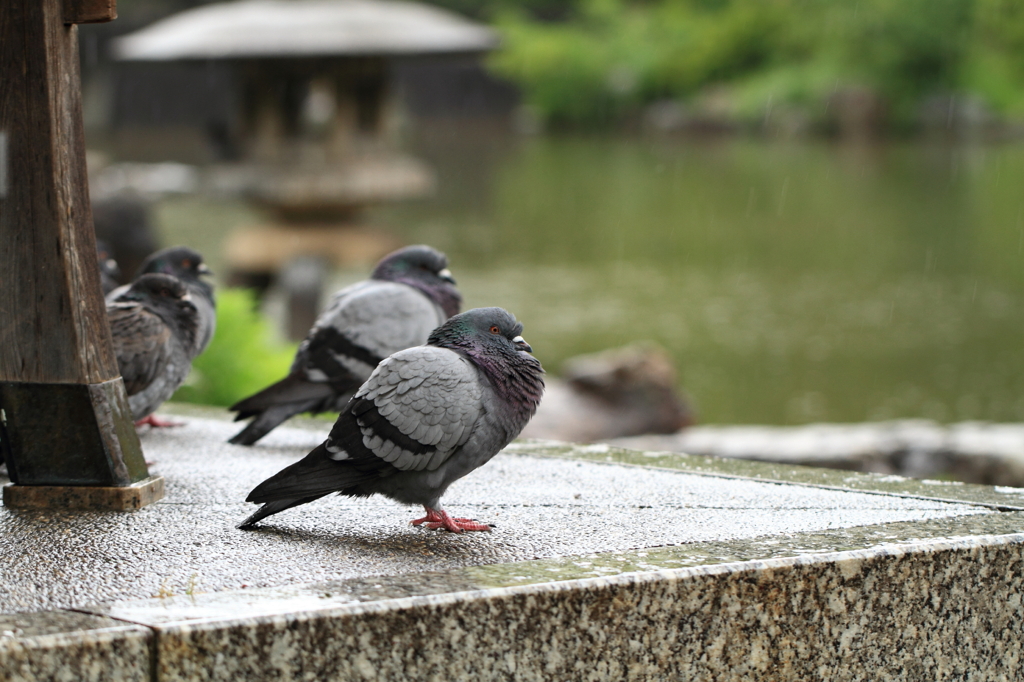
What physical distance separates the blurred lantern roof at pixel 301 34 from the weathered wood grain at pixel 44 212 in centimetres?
863

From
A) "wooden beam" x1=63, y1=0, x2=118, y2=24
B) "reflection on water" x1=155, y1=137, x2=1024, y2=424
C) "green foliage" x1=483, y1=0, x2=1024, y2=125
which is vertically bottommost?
"reflection on water" x1=155, y1=137, x2=1024, y2=424

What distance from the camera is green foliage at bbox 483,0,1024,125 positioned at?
102 ft

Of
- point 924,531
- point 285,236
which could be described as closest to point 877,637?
point 924,531

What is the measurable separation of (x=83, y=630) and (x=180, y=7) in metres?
25.7

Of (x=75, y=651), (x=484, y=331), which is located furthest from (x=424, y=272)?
(x=75, y=651)

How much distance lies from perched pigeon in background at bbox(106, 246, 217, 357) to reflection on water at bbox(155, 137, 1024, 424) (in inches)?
297

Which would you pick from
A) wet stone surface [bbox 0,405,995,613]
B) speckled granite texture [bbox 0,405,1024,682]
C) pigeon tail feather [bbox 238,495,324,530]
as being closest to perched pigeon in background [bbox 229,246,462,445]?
→ wet stone surface [bbox 0,405,995,613]

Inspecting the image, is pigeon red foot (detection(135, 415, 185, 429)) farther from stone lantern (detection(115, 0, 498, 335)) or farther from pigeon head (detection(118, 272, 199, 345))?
stone lantern (detection(115, 0, 498, 335))

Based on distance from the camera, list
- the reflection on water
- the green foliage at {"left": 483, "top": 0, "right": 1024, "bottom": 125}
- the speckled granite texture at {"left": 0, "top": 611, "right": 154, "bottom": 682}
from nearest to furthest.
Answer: the speckled granite texture at {"left": 0, "top": 611, "right": 154, "bottom": 682}
the reflection on water
the green foliage at {"left": 483, "top": 0, "right": 1024, "bottom": 125}

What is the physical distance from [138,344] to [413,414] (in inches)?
56.1

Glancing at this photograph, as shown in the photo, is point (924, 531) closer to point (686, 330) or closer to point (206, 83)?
point (686, 330)

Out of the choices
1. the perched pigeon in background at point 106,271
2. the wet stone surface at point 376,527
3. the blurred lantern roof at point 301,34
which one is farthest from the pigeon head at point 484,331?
the blurred lantern roof at point 301,34

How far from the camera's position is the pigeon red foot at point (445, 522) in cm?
290

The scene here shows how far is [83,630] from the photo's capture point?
218 centimetres
